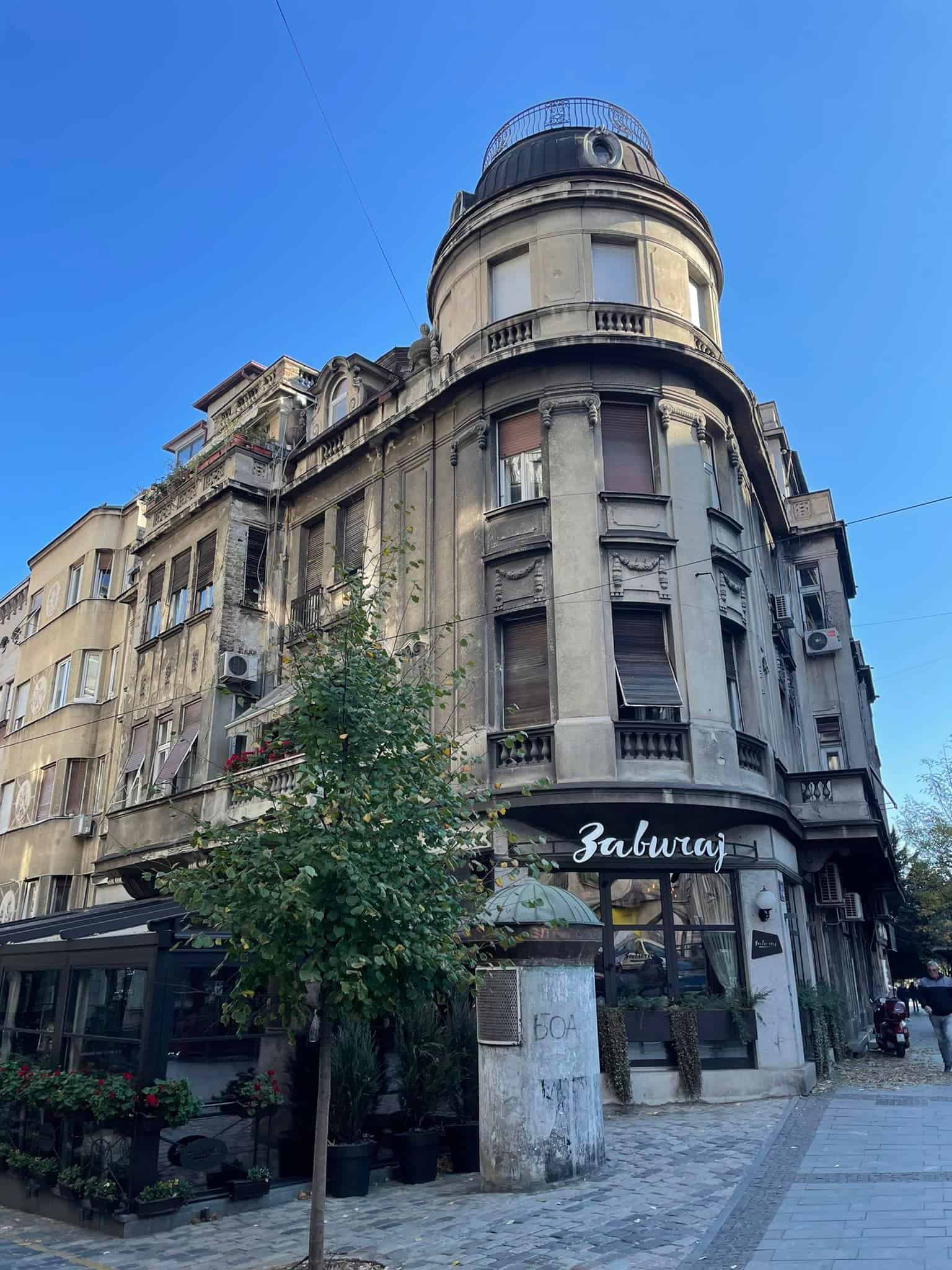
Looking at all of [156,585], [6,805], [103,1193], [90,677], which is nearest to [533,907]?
[103,1193]

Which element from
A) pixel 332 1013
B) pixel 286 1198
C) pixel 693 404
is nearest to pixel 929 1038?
pixel 693 404

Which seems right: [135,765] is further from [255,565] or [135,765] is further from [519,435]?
[519,435]

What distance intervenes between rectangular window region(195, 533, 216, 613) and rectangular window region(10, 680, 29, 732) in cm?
984

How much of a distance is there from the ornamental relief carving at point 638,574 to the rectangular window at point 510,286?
5640 mm

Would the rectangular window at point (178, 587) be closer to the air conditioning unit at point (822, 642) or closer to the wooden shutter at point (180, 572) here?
the wooden shutter at point (180, 572)

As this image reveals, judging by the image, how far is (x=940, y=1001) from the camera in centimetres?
1756

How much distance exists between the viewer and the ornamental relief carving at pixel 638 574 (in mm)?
16453

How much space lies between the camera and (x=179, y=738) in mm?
21688

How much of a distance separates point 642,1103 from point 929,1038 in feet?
63.0

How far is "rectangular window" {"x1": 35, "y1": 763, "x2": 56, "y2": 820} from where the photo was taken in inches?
1025

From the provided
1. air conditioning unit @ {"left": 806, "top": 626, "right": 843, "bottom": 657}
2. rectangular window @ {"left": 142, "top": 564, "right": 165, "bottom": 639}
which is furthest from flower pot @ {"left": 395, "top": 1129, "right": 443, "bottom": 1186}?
air conditioning unit @ {"left": 806, "top": 626, "right": 843, "bottom": 657}

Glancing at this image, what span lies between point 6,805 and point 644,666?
20.9 metres

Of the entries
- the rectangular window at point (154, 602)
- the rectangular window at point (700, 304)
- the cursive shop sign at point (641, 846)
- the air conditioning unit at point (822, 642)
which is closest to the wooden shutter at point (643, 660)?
the cursive shop sign at point (641, 846)

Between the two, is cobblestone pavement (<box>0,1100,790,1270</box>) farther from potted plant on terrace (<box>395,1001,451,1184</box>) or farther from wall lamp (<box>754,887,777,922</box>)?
wall lamp (<box>754,887,777,922</box>)
